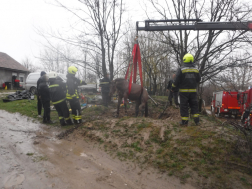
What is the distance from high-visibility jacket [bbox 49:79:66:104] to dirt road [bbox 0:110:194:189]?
70.0 inches

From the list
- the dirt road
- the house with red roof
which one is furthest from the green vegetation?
the house with red roof

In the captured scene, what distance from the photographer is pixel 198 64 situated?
9188 millimetres

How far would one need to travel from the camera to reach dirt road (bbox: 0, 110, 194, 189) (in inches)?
115

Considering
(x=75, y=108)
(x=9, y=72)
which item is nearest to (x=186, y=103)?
(x=75, y=108)

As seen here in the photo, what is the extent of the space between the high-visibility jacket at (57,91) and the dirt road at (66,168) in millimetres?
1778

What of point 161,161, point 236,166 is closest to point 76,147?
point 161,161

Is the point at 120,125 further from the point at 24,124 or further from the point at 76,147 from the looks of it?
the point at 24,124

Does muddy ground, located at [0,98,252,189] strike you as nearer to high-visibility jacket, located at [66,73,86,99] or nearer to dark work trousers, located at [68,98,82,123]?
dark work trousers, located at [68,98,82,123]

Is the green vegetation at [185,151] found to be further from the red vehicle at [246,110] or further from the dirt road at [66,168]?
the red vehicle at [246,110]

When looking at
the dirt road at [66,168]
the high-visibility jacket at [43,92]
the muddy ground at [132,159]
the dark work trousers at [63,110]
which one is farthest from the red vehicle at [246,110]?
the high-visibility jacket at [43,92]

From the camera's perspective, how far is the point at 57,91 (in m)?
6.64

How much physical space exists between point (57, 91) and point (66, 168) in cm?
382

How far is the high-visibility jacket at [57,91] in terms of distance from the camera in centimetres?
661

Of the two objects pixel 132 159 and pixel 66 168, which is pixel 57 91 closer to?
pixel 66 168
